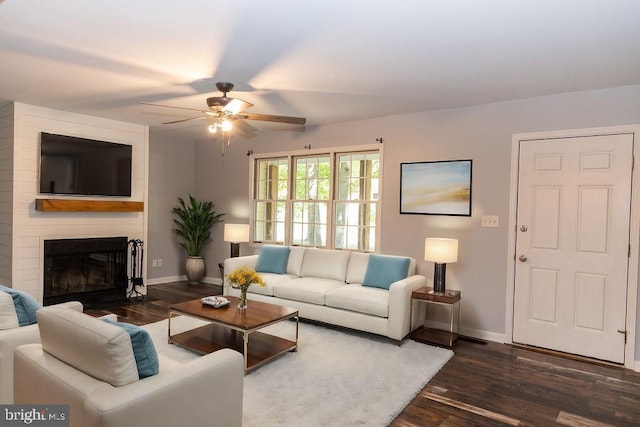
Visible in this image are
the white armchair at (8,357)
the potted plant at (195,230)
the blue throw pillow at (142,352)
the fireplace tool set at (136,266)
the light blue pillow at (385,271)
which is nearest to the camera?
the blue throw pillow at (142,352)

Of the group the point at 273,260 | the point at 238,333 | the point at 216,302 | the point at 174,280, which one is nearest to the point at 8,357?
the point at 216,302

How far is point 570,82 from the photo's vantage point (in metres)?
3.38

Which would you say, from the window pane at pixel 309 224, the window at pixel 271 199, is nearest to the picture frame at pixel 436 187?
the window pane at pixel 309 224

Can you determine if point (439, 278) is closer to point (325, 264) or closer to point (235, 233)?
point (325, 264)

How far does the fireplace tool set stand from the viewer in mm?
5508

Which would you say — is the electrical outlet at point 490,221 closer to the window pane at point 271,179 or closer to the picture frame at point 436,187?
the picture frame at point 436,187

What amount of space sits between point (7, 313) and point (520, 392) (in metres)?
3.46

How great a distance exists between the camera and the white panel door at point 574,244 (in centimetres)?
348

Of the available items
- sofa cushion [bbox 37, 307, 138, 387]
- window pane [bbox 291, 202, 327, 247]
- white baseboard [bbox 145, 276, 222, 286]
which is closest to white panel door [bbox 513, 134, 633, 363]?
window pane [bbox 291, 202, 327, 247]

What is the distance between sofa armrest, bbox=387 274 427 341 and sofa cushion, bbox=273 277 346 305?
0.80 meters

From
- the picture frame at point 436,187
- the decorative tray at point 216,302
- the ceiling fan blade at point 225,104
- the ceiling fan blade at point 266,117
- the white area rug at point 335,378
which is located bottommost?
the white area rug at point 335,378

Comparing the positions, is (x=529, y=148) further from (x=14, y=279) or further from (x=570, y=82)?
(x=14, y=279)

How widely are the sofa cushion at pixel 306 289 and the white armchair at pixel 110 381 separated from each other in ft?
7.61

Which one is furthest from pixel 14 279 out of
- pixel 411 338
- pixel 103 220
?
pixel 411 338
